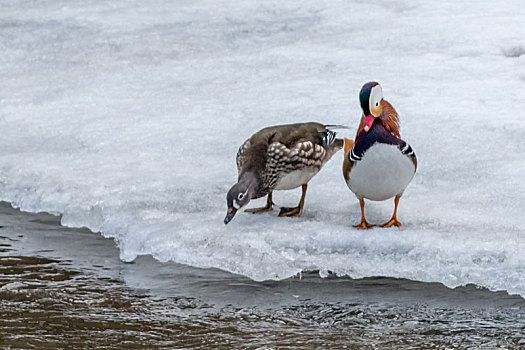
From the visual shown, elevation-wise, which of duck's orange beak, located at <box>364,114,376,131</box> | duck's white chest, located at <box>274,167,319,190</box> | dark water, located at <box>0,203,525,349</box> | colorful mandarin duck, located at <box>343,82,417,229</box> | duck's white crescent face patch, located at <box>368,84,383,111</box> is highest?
duck's white crescent face patch, located at <box>368,84,383,111</box>

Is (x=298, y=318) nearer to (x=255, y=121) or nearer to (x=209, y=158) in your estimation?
(x=209, y=158)

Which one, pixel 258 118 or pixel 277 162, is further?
pixel 258 118

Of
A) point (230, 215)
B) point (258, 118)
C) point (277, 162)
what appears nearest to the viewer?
point (230, 215)

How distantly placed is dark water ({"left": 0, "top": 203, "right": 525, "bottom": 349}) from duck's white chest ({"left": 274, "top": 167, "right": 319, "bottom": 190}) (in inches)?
31.0

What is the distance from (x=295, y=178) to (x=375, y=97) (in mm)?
770

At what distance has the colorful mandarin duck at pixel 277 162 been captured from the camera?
504cm

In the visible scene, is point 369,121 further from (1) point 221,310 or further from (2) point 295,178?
(1) point 221,310

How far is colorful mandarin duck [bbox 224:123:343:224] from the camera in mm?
5043

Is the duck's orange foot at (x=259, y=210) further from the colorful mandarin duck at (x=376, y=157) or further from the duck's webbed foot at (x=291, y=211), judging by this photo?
the colorful mandarin duck at (x=376, y=157)

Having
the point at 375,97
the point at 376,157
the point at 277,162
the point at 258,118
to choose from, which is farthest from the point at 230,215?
the point at 258,118

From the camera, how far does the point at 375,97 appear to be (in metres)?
4.80

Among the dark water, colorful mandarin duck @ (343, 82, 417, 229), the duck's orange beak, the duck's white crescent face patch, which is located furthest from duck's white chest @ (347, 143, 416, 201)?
the dark water

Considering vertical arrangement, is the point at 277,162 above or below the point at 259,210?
above

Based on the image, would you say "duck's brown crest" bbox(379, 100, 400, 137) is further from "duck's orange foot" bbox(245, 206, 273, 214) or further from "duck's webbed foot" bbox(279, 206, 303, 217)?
"duck's orange foot" bbox(245, 206, 273, 214)
